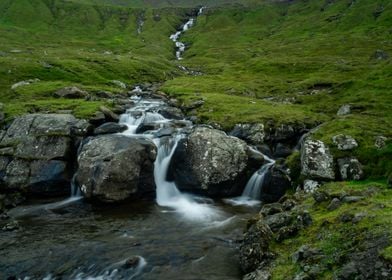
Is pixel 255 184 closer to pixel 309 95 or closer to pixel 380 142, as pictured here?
pixel 380 142

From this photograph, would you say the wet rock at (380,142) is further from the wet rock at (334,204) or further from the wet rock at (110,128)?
the wet rock at (110,128)

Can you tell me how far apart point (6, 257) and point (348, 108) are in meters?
42.9

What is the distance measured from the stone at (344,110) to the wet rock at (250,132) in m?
11.4

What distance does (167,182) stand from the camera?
4500cm

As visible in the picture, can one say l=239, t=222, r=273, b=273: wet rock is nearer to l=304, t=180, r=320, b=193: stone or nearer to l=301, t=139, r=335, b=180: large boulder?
l=304, t=180, r=320, b=193: stone

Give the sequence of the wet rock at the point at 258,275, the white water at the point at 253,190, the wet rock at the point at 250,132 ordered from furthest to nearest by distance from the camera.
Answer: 1. the wet rock at the point at 250,132
2. the white water at the point at 253,190
3. the wet rock at the point at 258,275

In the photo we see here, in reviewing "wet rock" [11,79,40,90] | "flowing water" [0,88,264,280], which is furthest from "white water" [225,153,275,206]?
"wet rock" [11,79,40,90]

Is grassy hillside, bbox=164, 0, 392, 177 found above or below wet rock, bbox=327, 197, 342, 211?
above

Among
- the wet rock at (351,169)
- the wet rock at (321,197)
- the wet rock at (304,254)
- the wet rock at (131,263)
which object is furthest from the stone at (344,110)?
the wet rock at (131,263)

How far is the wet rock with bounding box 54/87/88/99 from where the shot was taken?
224 feet

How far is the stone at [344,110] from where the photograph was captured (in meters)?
54.1

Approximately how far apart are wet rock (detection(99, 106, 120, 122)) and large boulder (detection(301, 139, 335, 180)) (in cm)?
2570

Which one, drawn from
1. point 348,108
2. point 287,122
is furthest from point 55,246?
point 348,108

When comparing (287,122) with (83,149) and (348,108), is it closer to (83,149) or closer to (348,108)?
(348,108)
